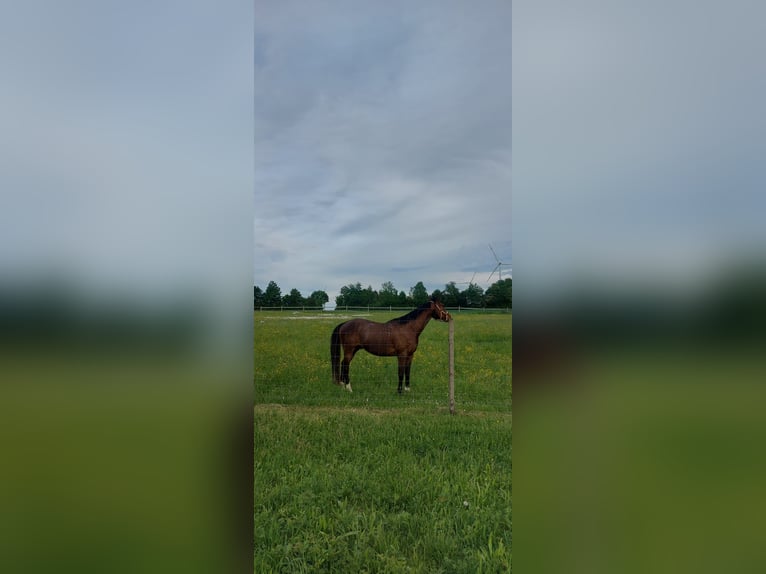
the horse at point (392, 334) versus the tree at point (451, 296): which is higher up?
the tree at point (451, 296)

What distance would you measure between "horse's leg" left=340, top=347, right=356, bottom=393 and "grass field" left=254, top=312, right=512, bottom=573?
8.1 inches

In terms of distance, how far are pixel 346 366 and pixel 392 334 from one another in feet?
3.92

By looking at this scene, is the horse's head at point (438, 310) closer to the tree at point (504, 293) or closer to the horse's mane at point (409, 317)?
Result: the horse's mane at point (409, 317)

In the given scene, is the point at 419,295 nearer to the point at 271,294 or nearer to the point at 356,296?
the point at 356,296

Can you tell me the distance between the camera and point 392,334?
8.71m

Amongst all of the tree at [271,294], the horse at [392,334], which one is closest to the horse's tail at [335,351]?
the horse at [392,334]

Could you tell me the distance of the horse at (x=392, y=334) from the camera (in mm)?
8586

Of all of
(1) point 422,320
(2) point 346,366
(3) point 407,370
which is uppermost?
(1) point 422,320

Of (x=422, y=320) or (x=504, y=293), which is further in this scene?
(x=422, y=320)

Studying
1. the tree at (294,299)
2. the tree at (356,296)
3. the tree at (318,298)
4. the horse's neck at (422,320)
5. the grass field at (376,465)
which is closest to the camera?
the grass field at (376,465)

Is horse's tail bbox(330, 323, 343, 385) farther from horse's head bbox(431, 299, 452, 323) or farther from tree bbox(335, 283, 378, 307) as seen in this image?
horse's head bbox(431, 299, 452, 323)

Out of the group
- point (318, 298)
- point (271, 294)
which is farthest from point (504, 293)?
point (318, 298)
